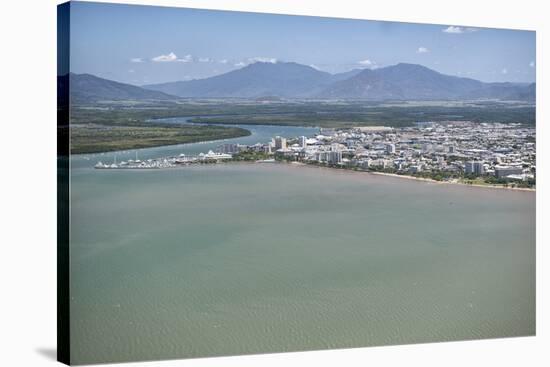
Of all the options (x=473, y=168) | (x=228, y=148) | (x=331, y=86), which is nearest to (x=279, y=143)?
(x=228, y=148)


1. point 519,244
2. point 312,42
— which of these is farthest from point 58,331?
point 519,244

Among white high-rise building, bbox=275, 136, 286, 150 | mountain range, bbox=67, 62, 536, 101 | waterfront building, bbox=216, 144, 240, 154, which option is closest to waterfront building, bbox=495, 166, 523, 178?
mountain range, bbox=67, 62, 536, 101

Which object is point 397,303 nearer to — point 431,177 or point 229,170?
point 431,177

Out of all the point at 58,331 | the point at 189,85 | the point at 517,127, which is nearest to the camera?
the point at 58,331

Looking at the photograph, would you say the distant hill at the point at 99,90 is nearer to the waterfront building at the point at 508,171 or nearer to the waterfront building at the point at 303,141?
the waterfront building at the point at 303,141

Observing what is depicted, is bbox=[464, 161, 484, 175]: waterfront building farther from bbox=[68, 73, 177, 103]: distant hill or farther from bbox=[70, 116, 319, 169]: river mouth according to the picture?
bbox=[68, 73, 177, 103]: distant hill

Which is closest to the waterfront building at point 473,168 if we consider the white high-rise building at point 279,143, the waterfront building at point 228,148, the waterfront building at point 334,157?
the waterfront building at point 334,157

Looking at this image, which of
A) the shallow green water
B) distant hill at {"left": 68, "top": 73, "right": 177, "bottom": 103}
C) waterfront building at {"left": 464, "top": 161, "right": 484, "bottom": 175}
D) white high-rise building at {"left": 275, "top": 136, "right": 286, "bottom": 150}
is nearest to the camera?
distant hill at {"left": 68, "top": 73, "right": 177, "bottom": 103}
